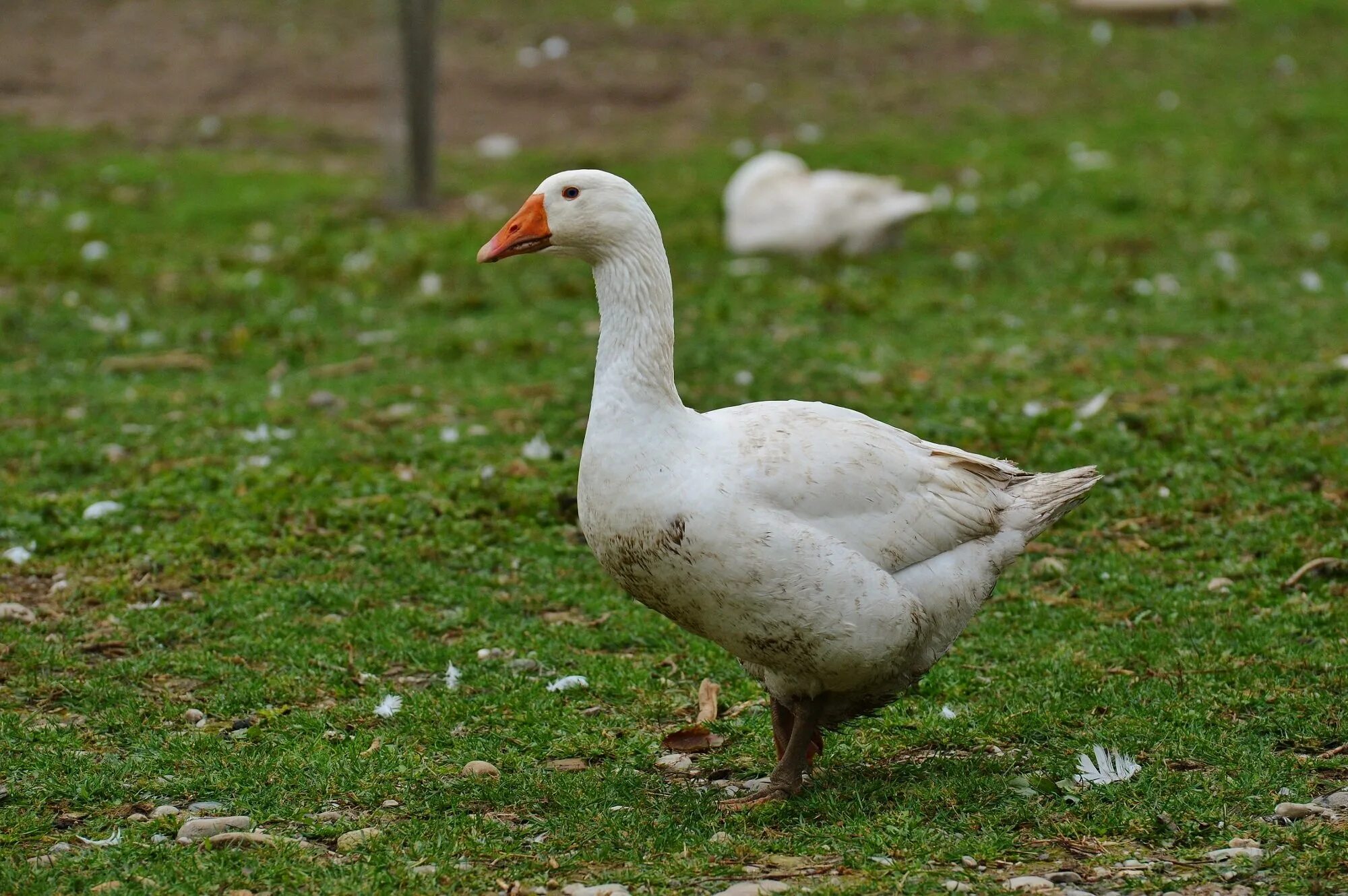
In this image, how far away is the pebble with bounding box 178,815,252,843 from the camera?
4.58 m

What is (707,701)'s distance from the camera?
18.9 feet

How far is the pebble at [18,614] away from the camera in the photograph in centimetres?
636

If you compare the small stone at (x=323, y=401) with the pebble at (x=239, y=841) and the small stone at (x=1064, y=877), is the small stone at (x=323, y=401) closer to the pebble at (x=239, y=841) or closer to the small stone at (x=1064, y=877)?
the pebble at (x=239, y=841)

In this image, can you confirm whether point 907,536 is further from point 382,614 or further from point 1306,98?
point 1306,98

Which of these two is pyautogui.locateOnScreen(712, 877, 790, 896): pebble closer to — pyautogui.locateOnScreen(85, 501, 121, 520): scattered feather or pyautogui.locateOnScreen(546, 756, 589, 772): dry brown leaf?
pyautogui.locateOnScreen(546, 756, 589, 772): dry brown leaf

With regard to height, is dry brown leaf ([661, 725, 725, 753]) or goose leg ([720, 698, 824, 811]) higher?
goose leg ([720, 698, 824, 811])

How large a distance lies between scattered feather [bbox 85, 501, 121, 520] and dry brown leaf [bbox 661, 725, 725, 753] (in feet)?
11.6

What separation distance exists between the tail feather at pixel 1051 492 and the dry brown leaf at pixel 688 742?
1.35 metres

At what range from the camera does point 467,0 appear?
863 inches

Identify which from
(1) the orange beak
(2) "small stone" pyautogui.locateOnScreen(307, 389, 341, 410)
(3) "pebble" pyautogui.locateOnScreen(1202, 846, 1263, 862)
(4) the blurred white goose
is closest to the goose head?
(1) the orange beak

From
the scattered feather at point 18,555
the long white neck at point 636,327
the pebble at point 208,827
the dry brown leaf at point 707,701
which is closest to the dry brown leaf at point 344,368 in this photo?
the scattered feather at point 18,555

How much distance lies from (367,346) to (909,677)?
667 cm

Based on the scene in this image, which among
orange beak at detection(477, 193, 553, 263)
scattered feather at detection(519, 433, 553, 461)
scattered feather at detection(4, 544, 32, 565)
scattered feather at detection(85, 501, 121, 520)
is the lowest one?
scattered feather at detection(4, 544, 32, 565)

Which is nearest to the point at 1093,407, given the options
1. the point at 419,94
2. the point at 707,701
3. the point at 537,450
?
the point at 537,450
